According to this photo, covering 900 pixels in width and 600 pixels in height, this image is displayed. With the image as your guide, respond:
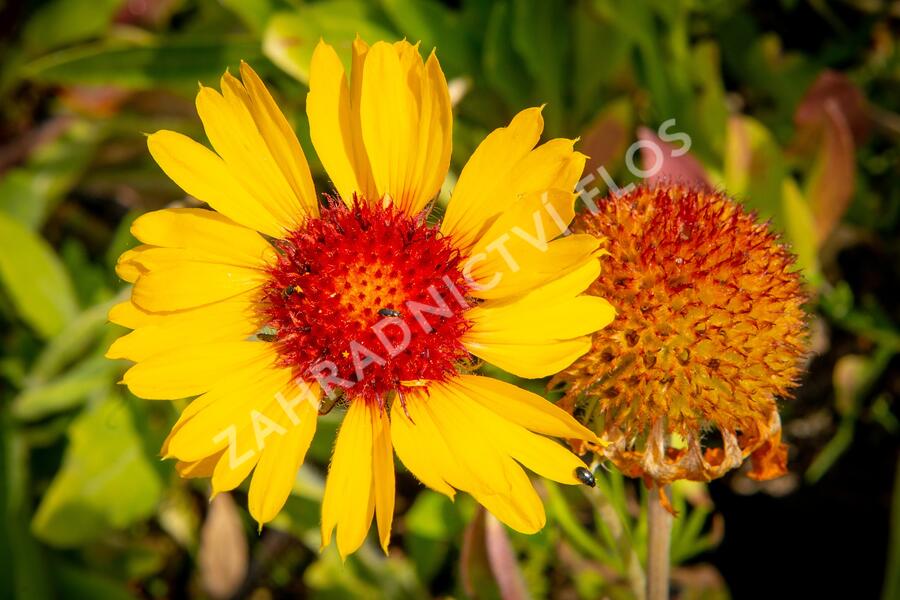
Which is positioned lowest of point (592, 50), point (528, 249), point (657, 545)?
point (657, 545)

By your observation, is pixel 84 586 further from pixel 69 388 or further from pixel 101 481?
pixel 69 388

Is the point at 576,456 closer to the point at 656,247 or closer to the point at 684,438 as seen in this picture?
the point at 684,438

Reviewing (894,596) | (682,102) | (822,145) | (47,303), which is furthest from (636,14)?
(47,303)

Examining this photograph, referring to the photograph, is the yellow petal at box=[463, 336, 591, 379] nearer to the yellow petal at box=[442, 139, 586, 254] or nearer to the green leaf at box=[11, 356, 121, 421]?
the yellow petal at box=[442, 139, 586, 254]

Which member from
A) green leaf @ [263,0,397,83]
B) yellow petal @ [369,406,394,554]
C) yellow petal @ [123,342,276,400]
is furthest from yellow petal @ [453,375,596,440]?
green leaf @ [263,0,397,83]

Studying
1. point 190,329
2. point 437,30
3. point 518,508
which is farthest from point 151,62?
point 518,508

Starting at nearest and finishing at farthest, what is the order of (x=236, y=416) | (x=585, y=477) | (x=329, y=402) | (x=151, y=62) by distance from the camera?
(x=585, y=477) → (x=236, y=416) → (x=329, y=402) → (x=151, y=62)
